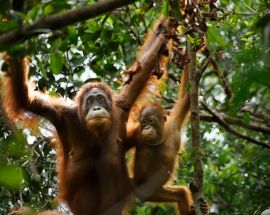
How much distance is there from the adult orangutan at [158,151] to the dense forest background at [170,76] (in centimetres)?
16

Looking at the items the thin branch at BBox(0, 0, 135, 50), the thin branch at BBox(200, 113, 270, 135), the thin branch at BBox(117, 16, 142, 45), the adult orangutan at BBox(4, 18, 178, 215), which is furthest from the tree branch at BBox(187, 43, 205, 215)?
the thin branch at BBox(0, 0, 135, 50)

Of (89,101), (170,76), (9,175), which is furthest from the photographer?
(170,76)

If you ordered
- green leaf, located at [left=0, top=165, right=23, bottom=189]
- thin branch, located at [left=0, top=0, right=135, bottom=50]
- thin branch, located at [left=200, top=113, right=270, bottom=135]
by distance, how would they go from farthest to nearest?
1. thin branch, located at [left=200, top=113, right=270, bottom=135]
2. thin branch, located at [left=0, top=0, right=135, bottom=50]
3. green leaf, located at [left=0, top=165, right=23, bottom=189]

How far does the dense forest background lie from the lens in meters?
2.01

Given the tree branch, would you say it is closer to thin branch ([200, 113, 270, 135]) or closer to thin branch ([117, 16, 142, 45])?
thin branch ([117, 16, 142, 45])

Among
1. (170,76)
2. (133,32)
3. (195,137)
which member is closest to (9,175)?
(195,137)

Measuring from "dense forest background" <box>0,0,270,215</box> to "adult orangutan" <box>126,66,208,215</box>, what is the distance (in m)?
0.16

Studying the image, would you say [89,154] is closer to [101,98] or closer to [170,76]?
[101,98]

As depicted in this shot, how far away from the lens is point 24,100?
4055 millimetres

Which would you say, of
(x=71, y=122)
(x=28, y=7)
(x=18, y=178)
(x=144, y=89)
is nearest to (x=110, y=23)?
(x=144, y=89)

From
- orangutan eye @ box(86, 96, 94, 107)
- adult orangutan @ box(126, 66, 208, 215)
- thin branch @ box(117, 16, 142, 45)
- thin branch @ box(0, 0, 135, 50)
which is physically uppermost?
thin branch @ box(117, 16, 142, 45)

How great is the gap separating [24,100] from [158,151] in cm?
123

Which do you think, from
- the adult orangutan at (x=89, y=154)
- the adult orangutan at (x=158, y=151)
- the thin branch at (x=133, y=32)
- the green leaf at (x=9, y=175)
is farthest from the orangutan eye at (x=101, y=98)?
the green leaf at (x=9, y=175)

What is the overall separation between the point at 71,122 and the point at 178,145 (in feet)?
3.06
